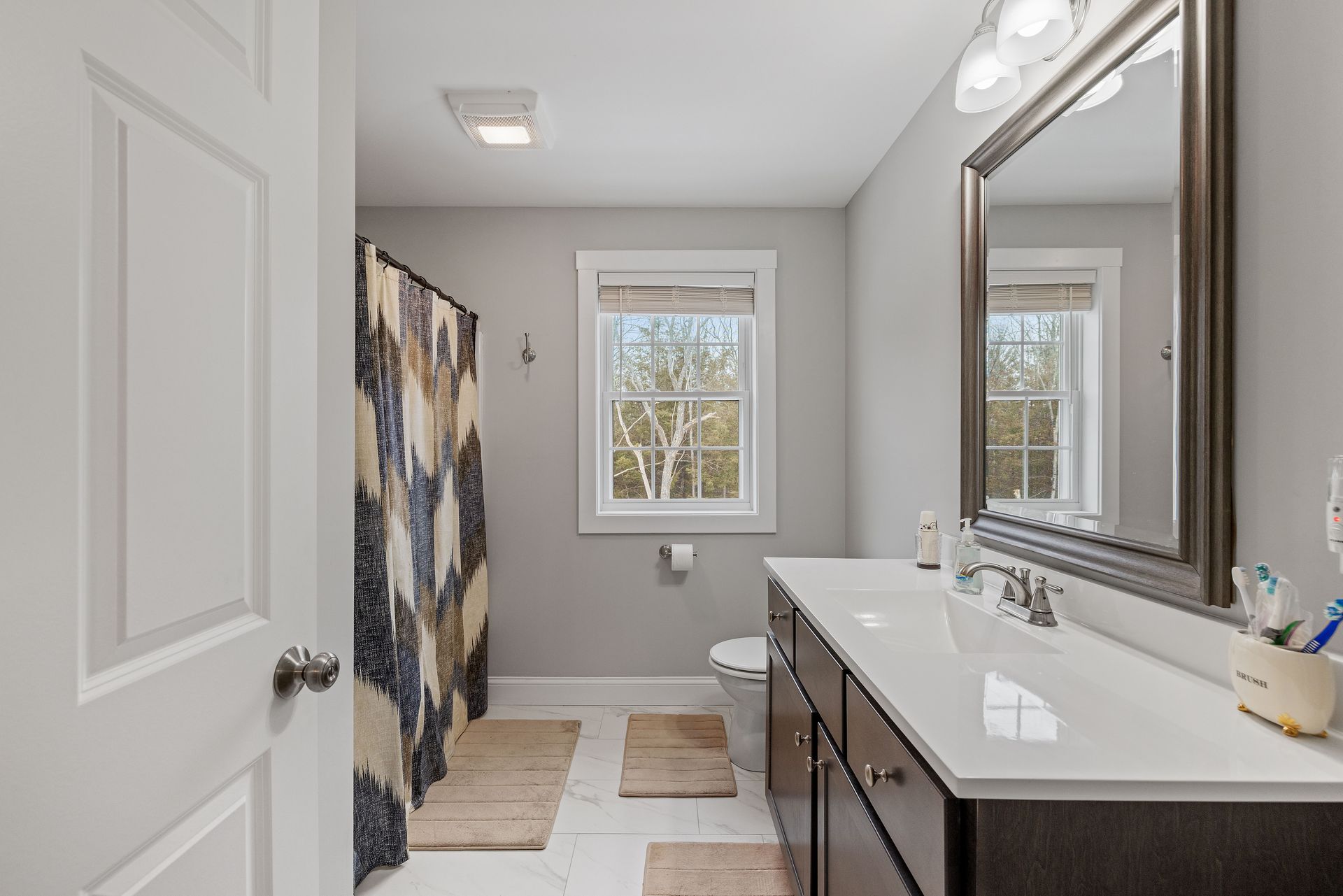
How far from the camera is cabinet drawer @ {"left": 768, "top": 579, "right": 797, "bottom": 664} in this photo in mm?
1761

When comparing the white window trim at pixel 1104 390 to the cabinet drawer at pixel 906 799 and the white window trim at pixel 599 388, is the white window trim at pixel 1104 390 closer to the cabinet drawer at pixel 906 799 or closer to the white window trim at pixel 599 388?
the cabinet drawer at pixel 906 799

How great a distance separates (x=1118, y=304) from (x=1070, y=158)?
1.24 ft

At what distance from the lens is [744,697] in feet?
8.02

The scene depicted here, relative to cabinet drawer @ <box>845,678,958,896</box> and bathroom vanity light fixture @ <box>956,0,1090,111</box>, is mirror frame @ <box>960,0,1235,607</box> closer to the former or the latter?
bathroom vanity light fixture @ <box>956,0,1090,111</box>

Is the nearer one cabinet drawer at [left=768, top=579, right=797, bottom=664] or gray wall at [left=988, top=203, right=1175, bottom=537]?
gray wall at [left=988, top=203, right=1175, bottom=537]

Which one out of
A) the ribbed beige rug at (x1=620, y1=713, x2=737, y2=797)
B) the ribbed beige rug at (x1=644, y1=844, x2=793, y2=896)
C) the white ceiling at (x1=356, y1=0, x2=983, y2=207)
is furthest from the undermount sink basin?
the white ceiling at (x1=356, y1=0, x2=983, y2=207)

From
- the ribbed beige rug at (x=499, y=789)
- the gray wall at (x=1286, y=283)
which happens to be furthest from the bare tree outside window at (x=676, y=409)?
the gray wall at (x=1286, y=283)

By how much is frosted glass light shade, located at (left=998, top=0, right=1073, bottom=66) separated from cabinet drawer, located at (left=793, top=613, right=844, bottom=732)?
126cm

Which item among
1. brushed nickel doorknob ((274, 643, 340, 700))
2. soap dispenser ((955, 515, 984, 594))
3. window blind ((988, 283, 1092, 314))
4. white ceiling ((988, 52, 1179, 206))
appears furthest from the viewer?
soap dispenser ((955, 515, 984, 594))

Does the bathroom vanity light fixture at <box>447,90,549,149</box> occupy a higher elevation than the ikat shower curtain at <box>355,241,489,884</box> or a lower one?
higher

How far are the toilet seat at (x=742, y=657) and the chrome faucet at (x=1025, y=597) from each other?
1.10 metres

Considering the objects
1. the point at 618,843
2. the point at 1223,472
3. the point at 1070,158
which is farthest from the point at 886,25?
the point at 618,843

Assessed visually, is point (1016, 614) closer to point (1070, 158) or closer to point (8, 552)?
point (1070, 158)

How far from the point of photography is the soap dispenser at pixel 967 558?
163 centimetres
